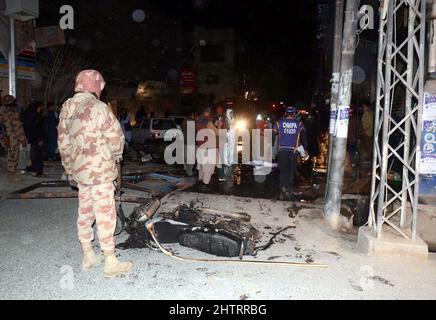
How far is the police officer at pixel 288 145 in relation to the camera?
7.70 meters

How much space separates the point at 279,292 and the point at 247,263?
0.77 meters

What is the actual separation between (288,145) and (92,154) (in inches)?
192

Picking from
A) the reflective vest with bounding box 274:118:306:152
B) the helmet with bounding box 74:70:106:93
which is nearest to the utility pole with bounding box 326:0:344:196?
the reflective vest with bounding box 274:118:306:152

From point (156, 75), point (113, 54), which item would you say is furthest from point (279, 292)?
point (156, 75)

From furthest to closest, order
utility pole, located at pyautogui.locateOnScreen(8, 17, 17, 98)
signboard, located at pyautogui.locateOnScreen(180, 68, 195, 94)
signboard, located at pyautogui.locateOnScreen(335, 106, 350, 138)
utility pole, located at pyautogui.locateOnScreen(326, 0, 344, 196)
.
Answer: signboard, located at pyautogui.locateOnScreen(180, 68, 195, 94), utility pole, located at pyautogui.locateOnScreen(8, 17, 17, 98), utility pole, located at pyautogui.locateOnScreen(326, 0, 344, 196), signboard, located at pyautogui.locateOnScreen(335, 106, 350, 138)

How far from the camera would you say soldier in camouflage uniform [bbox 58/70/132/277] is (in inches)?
150

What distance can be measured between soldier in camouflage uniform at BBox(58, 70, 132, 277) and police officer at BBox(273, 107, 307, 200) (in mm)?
4535

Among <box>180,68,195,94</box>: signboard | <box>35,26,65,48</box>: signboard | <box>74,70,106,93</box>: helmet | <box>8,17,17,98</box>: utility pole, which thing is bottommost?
<box>74,70,106,93</box>: helmet

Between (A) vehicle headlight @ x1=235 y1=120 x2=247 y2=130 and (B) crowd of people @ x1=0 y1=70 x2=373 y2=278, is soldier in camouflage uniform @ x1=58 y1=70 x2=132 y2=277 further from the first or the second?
(A) vehicle headlight @ x1=235 y1=120 x2=247 y2=130

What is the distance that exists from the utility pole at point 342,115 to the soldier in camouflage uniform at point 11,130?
7108 millimetres

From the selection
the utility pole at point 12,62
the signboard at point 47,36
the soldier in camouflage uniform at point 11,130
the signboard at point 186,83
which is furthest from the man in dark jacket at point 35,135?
the signboard at point 186,83

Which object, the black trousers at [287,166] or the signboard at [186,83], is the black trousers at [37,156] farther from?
the signboard at [186,83]

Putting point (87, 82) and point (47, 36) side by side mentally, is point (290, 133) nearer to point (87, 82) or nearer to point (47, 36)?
point (87, 82)
